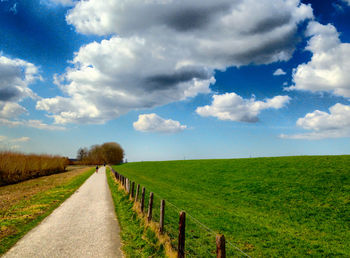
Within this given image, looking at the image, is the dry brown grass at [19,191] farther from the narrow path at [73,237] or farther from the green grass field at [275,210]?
the green grass field at [275,210]

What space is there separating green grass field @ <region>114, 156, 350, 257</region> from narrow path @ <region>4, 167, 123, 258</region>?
263 cm

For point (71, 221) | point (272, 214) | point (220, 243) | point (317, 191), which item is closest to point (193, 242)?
point (220, 243)

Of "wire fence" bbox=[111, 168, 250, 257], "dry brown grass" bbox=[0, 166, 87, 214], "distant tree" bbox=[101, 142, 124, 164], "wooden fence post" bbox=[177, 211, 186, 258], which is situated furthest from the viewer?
"distant tree" bbox=[101, 142, 124, 164]

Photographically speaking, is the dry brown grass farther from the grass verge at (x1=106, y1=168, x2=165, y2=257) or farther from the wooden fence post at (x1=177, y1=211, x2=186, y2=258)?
the wooden fence post at (x1=177, y1=211, x2=186, y2=258)

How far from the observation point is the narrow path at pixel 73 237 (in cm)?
813

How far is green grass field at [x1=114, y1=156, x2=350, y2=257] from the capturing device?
9695 mm

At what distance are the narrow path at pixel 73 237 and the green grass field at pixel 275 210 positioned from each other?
8.62ft

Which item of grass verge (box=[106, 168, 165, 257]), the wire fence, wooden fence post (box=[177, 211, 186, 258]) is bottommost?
the wire fence

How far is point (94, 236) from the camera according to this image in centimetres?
987

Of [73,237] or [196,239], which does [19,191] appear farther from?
[196,239]

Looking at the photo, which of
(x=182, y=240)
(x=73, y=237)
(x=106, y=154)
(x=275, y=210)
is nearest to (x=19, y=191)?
(x=73, y=237)

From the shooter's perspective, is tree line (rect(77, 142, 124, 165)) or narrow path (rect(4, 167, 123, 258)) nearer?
narrow path (rect(4, 167, 123, 258))

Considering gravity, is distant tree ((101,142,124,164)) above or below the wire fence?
above

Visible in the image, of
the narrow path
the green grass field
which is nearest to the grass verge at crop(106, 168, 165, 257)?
the narrow path
